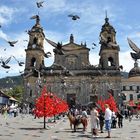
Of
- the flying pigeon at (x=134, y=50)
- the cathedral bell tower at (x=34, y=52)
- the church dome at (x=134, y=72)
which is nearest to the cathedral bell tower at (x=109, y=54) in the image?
the cathedral bell tower at (x=34, y=52)

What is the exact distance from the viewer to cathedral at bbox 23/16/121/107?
65688mm

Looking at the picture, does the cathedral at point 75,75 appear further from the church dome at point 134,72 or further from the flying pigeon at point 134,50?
the flying pigeon at point 134,50

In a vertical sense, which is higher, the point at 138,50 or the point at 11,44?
the point at 11,44

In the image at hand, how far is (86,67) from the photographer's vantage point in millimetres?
67062

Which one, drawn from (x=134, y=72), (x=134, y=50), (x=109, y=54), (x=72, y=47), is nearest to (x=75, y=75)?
(x=72, y=47)

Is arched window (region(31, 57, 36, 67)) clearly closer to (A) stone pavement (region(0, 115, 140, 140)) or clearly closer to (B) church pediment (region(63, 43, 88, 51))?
(B) church pediment (region(63, 43, 88, 51))

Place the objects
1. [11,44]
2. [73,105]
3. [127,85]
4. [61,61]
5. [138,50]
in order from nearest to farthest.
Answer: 1. [138,50]
2. [11,44]
3. [73,105]
4. [61,61]
5. [127,85]

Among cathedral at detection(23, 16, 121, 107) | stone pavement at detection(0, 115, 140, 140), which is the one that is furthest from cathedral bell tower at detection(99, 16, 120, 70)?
stone pavement at detection(0, 115, 140, 140)

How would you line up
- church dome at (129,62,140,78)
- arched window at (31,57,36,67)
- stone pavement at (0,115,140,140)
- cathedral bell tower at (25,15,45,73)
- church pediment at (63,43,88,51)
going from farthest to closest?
church dome at (129,62,140,78)
church pediment at (63,43,88,51)
arched window at (31,57,36,67)
cathedral bell tower at (25,15,45,73)
stone pavement at (0,115,140,140)

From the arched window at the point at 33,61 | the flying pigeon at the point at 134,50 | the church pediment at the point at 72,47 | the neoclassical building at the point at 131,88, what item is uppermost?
the church pediment at the point at 72,47

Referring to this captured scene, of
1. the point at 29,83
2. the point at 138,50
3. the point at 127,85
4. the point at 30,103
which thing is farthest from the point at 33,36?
the point at 138,50

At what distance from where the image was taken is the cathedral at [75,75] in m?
65.7

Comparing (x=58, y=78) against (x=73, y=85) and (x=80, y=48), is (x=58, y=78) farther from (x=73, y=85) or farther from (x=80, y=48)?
(x=80, y=48)

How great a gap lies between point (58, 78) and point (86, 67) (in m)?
6.51
